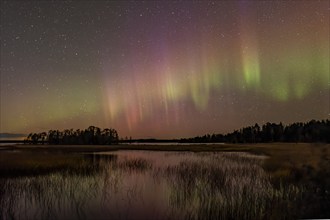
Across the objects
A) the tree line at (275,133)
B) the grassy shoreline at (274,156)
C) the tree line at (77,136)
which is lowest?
the grassy shoreline at (274,156)

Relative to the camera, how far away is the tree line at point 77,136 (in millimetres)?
6498

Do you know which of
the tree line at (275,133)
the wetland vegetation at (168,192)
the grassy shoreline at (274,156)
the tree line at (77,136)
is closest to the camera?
the grassy shoreline at (274,156)

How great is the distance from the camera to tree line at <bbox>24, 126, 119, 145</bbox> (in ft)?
21.3

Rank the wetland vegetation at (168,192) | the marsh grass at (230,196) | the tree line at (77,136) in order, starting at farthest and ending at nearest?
the tree line at (77,136) → the marsh grass at (230,196) → the wetland vegetation at (168,192)

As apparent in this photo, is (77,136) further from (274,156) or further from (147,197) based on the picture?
(274,156)

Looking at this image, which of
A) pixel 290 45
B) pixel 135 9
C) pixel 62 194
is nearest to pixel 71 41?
pixel 135 9

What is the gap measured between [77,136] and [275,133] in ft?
15.6

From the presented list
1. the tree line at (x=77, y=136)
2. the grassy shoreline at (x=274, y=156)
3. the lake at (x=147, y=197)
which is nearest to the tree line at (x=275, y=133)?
the grassy shoreline at (x=274, y=156)

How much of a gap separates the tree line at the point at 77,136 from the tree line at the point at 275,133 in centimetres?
259

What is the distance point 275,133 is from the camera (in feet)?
27.3

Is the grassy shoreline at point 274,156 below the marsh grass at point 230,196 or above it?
above

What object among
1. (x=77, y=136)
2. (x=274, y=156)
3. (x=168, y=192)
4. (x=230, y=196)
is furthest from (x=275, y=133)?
(x=77, y=136)

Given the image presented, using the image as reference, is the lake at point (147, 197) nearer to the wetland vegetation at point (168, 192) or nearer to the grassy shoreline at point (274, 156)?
the wetland vegetation at point (168, 192)

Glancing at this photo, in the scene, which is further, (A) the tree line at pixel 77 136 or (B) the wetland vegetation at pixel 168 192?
(A) the tree line at pixel 77 136
